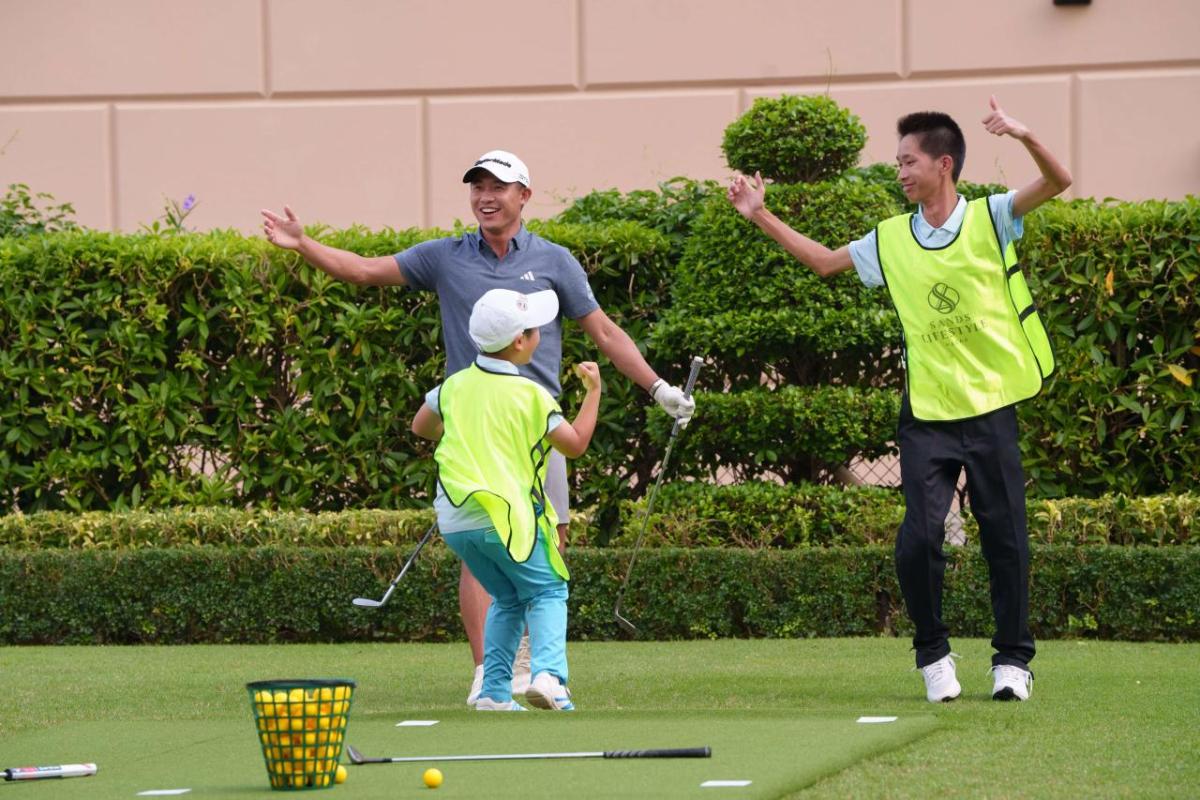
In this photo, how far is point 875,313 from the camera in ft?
31.1

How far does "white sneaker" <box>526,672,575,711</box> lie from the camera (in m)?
5.81

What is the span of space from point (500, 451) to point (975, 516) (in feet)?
5.66

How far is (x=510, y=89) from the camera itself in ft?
41.7

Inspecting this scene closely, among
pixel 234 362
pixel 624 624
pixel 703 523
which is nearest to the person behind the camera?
pixel 624 624

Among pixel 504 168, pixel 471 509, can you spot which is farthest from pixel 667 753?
pixel 504 168

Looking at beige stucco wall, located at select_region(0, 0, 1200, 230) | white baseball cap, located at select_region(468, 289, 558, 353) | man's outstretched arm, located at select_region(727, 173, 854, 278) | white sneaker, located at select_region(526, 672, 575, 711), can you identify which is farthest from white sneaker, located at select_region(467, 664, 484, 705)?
beige stucco wall, located at select_region(0, 0, 1200, 230)

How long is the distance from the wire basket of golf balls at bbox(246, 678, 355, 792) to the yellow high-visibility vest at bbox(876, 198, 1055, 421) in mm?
2674

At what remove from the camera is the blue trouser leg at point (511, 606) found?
5910mm

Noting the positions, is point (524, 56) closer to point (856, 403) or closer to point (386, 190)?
point (386, 190)

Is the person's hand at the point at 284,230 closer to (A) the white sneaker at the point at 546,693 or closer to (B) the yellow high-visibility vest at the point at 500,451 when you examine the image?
(B) the yellow high-visibility vest at the point at 500,451

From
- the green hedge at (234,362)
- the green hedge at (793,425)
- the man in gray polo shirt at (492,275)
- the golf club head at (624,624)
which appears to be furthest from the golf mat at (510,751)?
the green hedge at (234,362)

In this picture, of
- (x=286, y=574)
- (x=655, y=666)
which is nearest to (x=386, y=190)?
(x=286, y=574)

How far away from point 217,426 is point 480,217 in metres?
4.34

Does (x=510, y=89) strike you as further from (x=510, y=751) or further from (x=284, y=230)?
(x=510, y=751)
